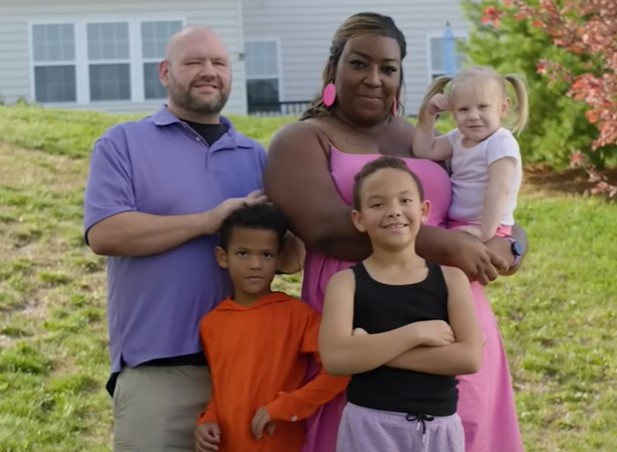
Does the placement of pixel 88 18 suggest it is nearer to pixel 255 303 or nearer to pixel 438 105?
pixel 438 105

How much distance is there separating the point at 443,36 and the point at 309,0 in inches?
103

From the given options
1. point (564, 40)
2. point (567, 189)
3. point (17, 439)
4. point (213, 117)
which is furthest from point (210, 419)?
point (567, 189)

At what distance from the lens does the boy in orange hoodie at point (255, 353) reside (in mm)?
3539

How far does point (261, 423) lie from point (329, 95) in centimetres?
113

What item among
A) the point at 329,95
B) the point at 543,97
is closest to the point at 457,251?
the point at 329,95

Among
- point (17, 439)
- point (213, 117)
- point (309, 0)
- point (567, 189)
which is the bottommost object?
point (17, 439)

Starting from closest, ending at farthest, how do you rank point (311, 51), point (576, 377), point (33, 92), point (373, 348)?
point (373, 348) < point (576, 377) < point (33, 92) < point (311, 51)

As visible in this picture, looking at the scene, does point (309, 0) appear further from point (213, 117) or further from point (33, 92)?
point (213, 117)

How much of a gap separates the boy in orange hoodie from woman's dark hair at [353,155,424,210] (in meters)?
0.35

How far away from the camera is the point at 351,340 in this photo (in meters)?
3.20

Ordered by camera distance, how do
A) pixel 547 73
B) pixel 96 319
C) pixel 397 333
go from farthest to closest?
pixel 547 73, pixel 96 319, pixel 397 333

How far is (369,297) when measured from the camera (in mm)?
3270

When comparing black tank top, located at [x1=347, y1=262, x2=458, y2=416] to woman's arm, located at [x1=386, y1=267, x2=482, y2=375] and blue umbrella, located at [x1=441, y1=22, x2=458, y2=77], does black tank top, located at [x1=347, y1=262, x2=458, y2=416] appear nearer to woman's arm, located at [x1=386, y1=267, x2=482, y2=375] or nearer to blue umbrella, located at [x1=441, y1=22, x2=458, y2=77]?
woman's arm, located at [x1=386, y1=267, x2=482, y2=375]

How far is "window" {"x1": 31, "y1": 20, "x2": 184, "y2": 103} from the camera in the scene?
19.6 m
